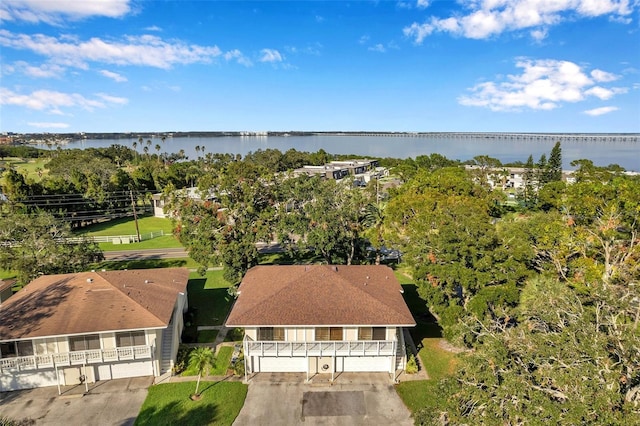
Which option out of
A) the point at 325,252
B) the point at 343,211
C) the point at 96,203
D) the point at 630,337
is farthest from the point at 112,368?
the point at 96,203

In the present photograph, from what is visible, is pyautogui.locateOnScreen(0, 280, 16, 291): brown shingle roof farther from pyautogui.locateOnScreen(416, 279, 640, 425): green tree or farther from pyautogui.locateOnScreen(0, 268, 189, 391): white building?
pyautogui.locateOnScreen(416, 279, 640, 425): green tree

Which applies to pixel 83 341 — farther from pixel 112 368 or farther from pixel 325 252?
pixel 325 252

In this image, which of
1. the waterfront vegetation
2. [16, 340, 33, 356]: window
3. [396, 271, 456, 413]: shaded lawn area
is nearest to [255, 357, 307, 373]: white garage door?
the waterfront vegetation

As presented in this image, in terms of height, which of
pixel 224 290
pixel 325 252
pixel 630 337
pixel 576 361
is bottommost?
pixel 224 290

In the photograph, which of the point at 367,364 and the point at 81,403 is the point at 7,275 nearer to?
the point at 81,403

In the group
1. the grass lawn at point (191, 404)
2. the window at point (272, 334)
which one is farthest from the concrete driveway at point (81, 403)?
the window at point (272, 334)

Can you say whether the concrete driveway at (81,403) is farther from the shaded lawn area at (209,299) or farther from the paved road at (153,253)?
the paved road at (153,253)
